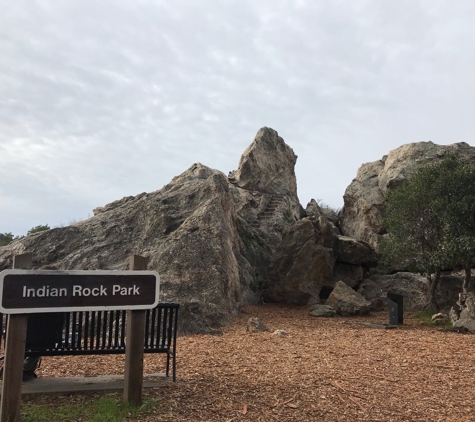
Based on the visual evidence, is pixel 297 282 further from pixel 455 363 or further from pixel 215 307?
pixel 455 363

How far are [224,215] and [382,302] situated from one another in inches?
273

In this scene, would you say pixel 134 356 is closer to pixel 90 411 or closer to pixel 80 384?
pixel 90 411

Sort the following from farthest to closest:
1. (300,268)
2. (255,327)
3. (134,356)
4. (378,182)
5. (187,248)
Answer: (378,182) < (300,268) < (187,248) < (255,327) < (134,356)

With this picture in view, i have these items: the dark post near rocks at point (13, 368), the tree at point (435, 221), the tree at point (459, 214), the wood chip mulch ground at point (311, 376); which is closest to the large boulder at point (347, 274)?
the tree at point (435, 221)

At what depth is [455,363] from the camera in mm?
7859

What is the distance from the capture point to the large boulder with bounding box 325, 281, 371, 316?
14.7 meters

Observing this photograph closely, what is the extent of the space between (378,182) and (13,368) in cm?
2323

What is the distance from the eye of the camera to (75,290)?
4941 mm

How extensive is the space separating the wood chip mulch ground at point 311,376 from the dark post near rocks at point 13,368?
80cm

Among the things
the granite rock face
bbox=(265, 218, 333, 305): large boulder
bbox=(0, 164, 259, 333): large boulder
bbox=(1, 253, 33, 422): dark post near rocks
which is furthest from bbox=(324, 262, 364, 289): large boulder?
bbox=(1, 253, 33, 422): dark post near rocks

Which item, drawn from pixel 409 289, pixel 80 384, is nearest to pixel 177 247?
pixel 80 384

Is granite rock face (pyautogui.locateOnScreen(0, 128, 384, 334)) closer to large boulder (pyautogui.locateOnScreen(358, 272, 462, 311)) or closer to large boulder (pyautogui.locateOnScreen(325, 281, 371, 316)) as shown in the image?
large boulder (pyautogui.locateOnScreen(358, 272, 462, 311))

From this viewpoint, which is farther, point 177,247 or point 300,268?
point 300,268

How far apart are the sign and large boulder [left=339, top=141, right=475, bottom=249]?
19109mm
